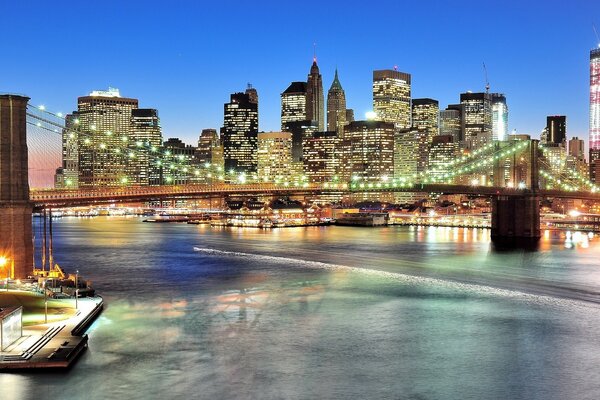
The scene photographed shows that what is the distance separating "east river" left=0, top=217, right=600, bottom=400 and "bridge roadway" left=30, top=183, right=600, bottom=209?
4.22 meters

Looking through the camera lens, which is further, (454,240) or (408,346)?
(454,240)

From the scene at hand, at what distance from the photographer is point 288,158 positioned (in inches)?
7618

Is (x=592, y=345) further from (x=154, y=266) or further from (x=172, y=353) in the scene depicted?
(x=154, y=266)

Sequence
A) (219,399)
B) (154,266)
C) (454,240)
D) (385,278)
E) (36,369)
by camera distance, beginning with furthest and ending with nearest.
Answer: (454,240)
(154,266)
(385,278)
(36,369)
(219,399)

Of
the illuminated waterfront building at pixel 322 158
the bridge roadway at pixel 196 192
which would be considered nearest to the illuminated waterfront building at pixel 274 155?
the illuminated waterfront building at pixel 322 158

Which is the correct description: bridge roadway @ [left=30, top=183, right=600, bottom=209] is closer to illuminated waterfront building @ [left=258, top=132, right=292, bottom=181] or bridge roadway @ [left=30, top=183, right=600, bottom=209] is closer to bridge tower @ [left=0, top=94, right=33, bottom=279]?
bridge tower @ [left=0, top=94, right=33, bottom=279]

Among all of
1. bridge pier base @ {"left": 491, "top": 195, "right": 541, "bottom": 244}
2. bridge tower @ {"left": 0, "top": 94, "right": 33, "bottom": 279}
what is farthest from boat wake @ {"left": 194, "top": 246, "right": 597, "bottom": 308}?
bridge pier base @ {"left": 491, "top": 195, "right": 541, "bottom": 244}

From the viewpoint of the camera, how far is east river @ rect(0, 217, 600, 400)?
17266 millimetres

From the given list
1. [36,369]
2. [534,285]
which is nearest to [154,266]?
[534,285]

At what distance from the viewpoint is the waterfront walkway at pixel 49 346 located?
1767 centimetres

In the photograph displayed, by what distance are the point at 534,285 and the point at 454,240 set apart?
32984 mm

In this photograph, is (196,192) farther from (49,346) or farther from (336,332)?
(49,346)

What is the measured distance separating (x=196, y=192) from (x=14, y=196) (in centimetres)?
2129

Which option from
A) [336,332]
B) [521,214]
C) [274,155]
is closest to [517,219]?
[521,214]
